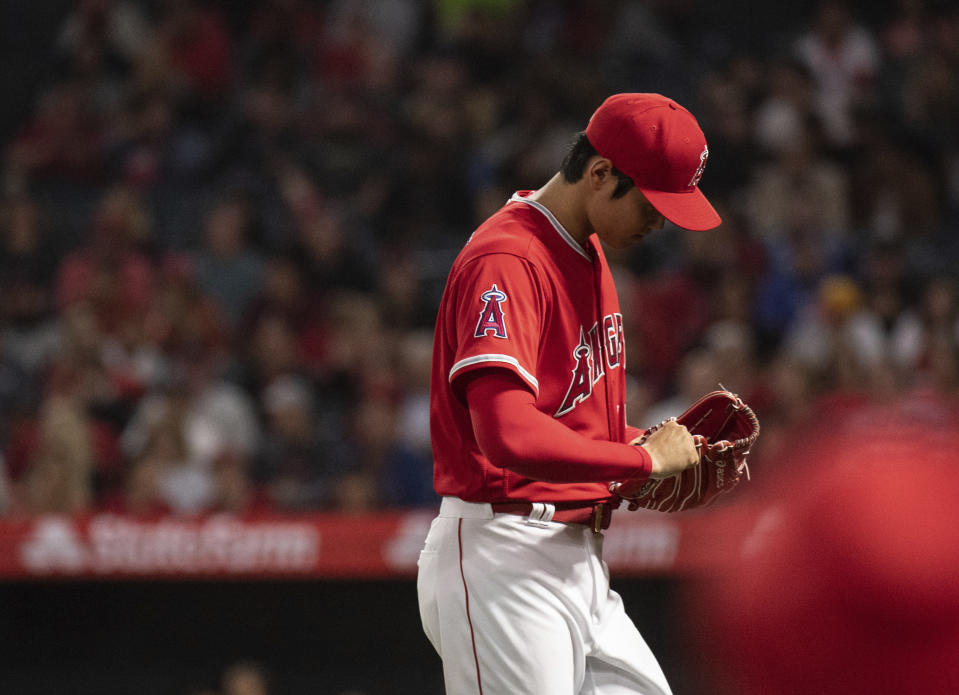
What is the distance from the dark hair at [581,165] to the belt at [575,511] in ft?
2.21

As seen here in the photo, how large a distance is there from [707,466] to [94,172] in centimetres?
720

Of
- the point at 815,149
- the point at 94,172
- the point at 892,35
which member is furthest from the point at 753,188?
the point at 94,172

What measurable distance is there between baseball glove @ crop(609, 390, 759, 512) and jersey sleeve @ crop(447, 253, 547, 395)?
39 centimetres

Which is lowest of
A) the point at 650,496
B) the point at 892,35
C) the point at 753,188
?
the point at 650,496

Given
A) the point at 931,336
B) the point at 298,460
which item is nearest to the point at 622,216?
the point at 931,336

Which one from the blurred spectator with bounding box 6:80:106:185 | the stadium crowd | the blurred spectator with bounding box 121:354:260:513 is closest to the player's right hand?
the stadium crowd

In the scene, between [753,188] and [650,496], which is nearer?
[650,496]

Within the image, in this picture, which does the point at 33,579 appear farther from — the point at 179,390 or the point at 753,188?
the point at 753,188

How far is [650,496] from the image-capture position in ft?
10.2

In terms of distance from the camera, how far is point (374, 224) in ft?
28.8

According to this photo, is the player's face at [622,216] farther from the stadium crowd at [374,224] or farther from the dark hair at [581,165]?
the stadium crowd at [374,224]

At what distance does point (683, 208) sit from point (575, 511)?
2.26ft

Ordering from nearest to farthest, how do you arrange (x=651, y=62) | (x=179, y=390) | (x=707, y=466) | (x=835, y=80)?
(x=707, y=466) → (x=179, y=390) → (x=835, y=80) → (x=651, y=62)

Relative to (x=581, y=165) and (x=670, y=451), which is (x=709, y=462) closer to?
(x=670, y=451)
